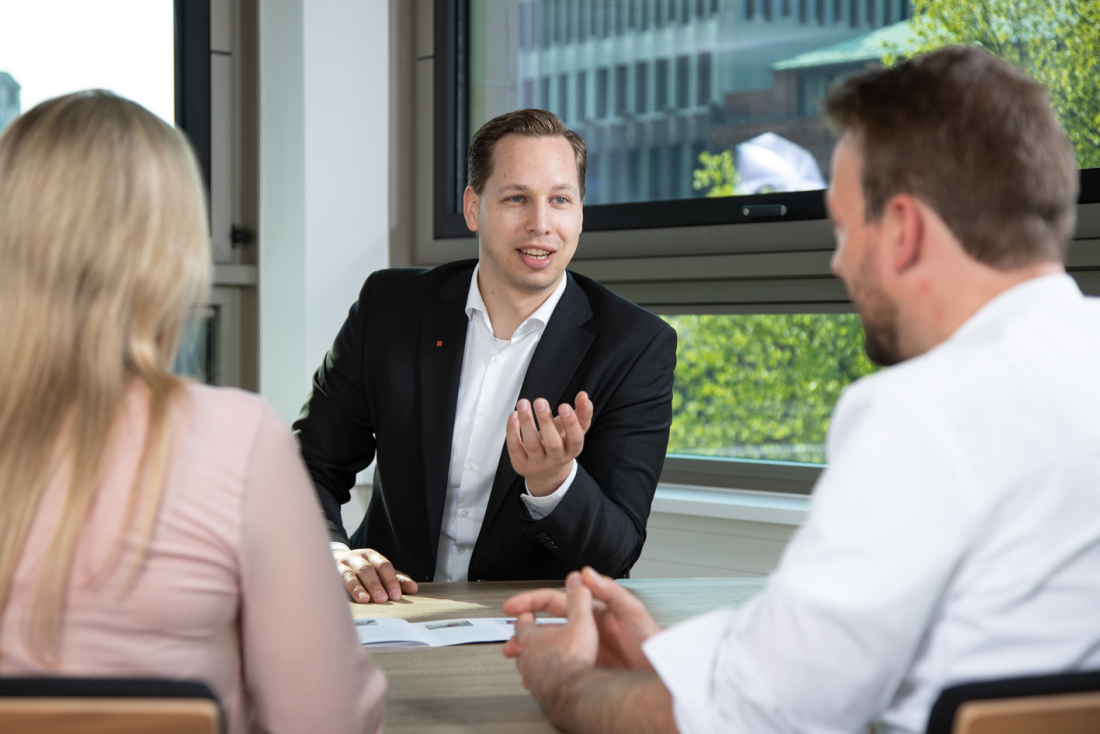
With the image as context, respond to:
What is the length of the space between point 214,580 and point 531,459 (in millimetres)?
800

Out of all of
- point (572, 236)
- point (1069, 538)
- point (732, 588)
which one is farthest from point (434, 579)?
→ point (1069, 538)

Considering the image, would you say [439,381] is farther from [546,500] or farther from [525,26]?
[525,26]

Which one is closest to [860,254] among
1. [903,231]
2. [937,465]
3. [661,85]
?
[903,231]

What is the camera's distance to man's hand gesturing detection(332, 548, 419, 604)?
1610 mm

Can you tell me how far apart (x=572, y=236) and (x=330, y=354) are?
61 centimetres

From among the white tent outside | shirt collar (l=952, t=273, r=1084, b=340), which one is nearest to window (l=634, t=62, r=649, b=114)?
the white tent outside

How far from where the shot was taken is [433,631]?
142cm

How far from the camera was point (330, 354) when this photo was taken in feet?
7.34

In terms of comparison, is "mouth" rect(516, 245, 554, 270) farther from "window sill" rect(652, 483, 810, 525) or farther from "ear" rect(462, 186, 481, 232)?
"window sill" rect(652, 483, 810, 525)

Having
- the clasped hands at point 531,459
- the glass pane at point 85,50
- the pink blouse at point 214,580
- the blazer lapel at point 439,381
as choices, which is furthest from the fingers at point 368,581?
the glass pane at point 85,50

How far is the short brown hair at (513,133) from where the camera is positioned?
2262mm

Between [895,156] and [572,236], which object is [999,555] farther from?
[572,236]

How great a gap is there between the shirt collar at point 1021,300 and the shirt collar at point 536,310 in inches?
52.3

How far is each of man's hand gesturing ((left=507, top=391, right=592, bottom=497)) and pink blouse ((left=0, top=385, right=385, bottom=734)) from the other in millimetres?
646
